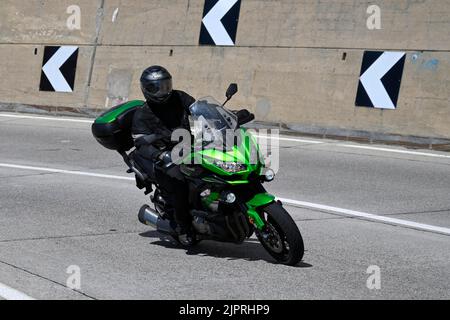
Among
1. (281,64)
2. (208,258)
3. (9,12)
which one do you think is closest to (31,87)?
(9,12)

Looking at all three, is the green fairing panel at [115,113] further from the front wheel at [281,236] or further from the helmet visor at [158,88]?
the front wheel at [281,236]

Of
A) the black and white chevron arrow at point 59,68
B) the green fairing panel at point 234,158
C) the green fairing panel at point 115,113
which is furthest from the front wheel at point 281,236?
the black and white chevron arrow at point 59,68

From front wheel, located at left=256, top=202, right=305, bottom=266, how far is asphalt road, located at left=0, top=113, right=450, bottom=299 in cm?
13

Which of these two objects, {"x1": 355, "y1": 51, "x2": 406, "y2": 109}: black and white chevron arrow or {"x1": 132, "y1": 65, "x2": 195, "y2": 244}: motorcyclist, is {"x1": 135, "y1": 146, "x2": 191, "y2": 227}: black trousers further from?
{"x1": 355, "y1": 51, "x2": 406, "y2": 109}: black and white chevron arrow

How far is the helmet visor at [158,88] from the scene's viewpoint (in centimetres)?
875

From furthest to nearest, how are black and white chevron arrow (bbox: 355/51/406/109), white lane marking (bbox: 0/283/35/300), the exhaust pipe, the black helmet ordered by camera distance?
1. black and white chevron arrow (bbox: 355/51/406/109)
2. the exhaust pipe
3. the black helmet
4. white lane marking (bbox: 0/283/35/300)

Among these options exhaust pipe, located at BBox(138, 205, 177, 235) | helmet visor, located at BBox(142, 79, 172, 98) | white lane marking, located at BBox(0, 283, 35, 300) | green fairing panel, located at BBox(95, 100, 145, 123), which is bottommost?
white lane marking, located at BBox(0, 283, 35, 300)

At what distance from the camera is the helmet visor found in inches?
344

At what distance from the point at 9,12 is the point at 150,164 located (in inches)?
487

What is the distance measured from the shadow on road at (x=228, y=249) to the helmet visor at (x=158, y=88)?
4.74 feet

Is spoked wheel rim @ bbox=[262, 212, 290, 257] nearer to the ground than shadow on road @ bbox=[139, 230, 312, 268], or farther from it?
farther from it

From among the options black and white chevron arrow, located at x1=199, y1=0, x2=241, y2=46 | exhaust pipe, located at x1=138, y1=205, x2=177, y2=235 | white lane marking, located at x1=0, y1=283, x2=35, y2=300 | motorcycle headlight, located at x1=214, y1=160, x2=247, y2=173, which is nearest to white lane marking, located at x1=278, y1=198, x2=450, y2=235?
exhaust pipe, located at x1=138, y1=205, x2=177, y2=235

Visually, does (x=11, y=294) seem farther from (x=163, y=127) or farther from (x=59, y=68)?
(x=59, y=68)

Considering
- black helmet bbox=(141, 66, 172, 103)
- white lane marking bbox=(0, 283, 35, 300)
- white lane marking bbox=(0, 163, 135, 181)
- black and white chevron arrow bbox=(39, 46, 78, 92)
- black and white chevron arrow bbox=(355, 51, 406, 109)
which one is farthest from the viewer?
black and white chevron arrow bbox=(39, 46, 78, 92)
